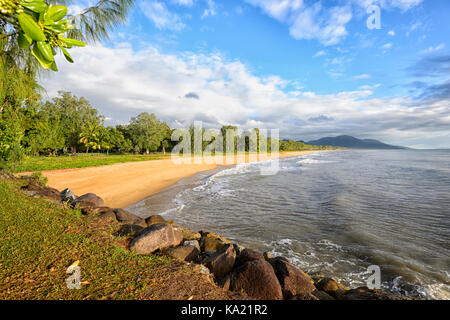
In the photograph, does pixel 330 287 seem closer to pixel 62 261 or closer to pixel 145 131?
pixel 62 261

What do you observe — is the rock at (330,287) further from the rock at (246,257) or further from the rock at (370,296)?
the rock at (246,257)

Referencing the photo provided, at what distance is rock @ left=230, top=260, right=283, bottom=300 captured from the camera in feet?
12.1

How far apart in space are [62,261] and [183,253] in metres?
2.21

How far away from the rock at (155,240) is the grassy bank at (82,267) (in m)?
0.31

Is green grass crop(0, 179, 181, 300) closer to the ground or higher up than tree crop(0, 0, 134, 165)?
closer to the ground

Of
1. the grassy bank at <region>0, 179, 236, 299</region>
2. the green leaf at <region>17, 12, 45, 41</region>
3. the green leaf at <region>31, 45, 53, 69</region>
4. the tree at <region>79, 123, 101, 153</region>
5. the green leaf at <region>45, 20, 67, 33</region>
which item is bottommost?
the grassy bank at <region>0, 179, 236, 299</region>

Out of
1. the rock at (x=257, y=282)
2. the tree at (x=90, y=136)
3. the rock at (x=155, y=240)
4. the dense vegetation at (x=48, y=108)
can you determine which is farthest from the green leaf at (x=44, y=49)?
the tree at (x=90, y=136)

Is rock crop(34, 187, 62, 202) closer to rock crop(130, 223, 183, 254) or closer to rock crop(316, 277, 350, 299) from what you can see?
rock crop(130, 223, 183, 254)

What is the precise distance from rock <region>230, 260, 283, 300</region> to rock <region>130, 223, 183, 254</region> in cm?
189

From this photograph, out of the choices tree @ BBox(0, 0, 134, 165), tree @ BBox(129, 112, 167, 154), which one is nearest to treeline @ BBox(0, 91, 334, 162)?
tree @ BBox(129, 112, 167, 154)

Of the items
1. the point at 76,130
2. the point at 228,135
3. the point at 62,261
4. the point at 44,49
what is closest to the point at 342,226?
the point at 62,261
